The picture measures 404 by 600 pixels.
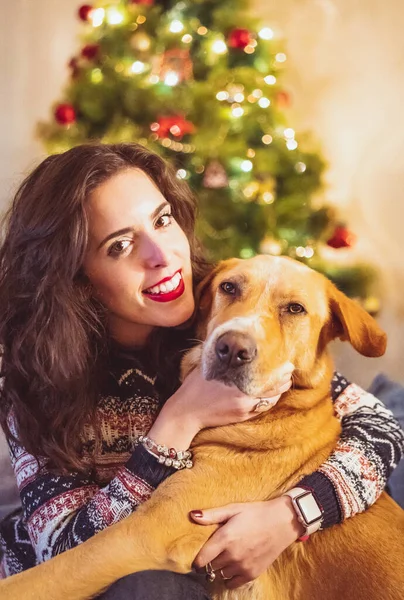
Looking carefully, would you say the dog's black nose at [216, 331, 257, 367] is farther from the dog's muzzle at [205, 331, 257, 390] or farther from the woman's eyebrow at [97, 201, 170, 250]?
the woman's eyebrow at [97, 201, 170, 250]

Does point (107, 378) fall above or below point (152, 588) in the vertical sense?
above

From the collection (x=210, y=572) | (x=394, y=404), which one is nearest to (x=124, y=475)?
(x=210, y=572)

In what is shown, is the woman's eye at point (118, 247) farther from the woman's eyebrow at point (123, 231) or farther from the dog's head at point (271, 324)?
the dog's head at point (271, 324)

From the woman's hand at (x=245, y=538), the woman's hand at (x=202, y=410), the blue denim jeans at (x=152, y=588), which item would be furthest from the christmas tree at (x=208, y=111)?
the blue denim jeans at (x=152, y=588)

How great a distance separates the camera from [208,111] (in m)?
2.96

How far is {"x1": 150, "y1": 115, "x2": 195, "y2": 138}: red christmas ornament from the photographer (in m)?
2.94

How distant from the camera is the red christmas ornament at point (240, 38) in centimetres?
303

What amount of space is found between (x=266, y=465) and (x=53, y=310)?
0.68m

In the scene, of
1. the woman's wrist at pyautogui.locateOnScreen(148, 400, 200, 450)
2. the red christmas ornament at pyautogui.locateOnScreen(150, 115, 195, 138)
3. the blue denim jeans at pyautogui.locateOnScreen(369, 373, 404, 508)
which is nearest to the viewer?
the woman's wrist at pyautogui.locateOnScreen(148, 400, 200, 450)

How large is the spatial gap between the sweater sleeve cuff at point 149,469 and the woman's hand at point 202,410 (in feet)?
0.15

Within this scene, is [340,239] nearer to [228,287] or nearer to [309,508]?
[228,287]

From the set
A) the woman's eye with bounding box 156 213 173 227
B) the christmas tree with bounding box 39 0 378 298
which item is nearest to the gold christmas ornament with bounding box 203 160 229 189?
the christmas tree with bounding box 39 0 378 298

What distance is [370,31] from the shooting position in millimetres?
3969

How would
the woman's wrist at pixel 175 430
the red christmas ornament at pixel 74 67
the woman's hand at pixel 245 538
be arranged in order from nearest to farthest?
1. the woman's hand at pixel 245 538
2. the woman's wrist at pixel 175 430
3. the red christmas ornament at pixel 74 67
